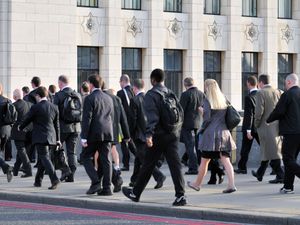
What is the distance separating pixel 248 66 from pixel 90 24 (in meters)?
7.86

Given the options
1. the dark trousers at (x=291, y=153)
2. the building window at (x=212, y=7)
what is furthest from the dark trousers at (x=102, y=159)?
the building window at (x=212, y=7)

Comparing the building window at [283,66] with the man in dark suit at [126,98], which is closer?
the man in dark suit at [126,98]

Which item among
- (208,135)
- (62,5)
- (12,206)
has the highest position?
(62,5)

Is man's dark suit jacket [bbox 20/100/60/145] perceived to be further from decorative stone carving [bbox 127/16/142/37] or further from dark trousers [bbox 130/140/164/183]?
decorative stone carving [bbox 127/16/142/37]

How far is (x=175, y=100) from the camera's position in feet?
51.0

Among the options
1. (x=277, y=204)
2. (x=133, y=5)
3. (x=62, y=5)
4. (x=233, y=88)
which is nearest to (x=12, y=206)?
(x=277, y=204)

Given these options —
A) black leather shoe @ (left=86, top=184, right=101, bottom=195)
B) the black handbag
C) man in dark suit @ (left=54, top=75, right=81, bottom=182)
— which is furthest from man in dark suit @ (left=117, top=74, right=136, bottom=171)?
the black handbag

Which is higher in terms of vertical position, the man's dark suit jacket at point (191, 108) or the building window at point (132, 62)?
the building window at point (132, 62)

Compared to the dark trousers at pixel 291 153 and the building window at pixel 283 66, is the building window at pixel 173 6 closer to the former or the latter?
the building window at pixel 283 66

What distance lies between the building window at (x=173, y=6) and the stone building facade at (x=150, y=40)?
0.07ft

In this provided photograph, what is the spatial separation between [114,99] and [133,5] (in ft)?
61.5

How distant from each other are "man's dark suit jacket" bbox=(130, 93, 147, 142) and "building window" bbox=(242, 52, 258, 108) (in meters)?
21.9

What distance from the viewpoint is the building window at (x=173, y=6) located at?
3775 cm

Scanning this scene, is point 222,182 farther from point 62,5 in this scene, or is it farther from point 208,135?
point 62,5
